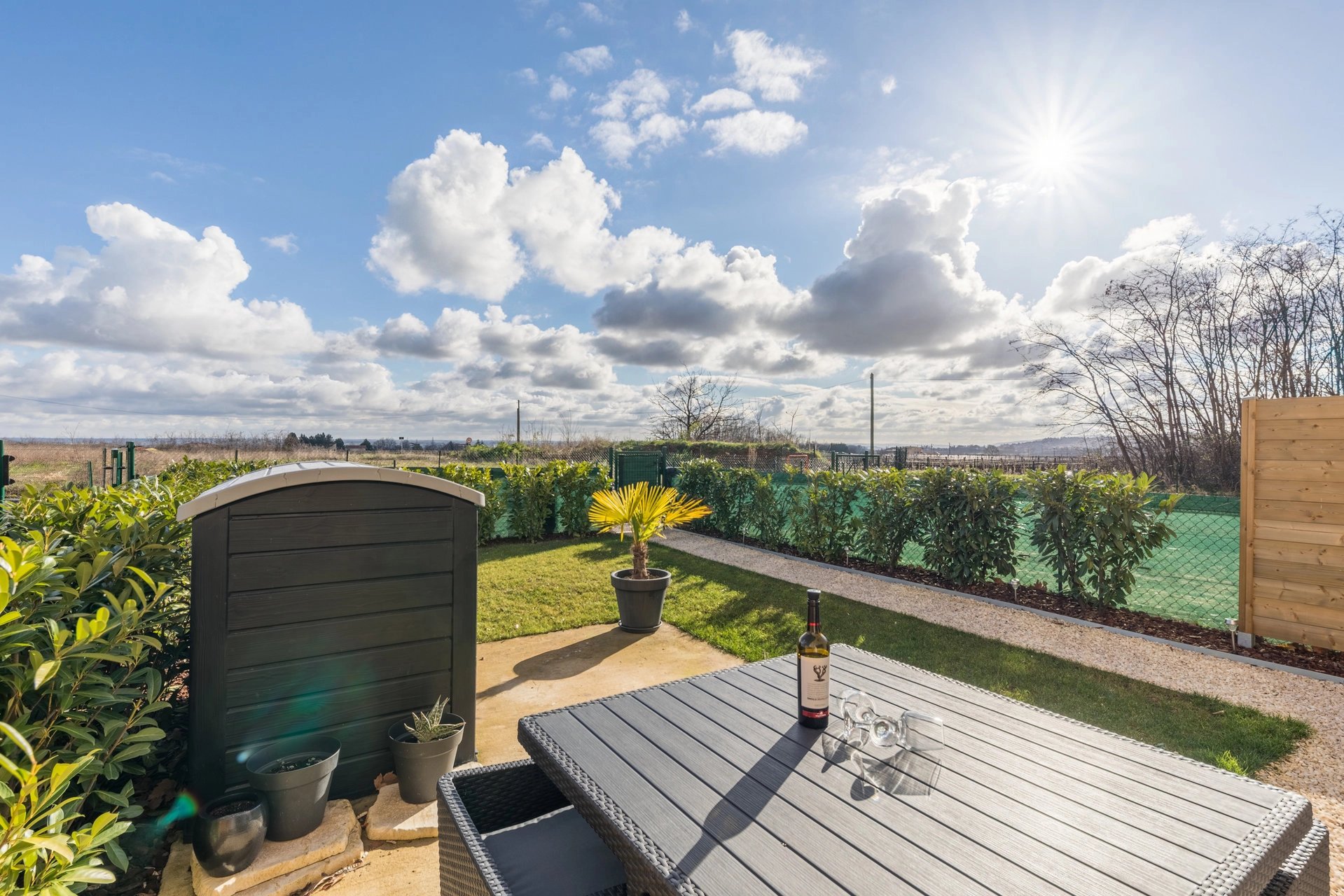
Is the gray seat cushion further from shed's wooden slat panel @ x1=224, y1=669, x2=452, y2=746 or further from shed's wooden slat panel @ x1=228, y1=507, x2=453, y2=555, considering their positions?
shed's wooden slat panel @ x1=228, y1=507, x2=453, y2=555

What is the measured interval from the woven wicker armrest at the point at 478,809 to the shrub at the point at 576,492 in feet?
24.2

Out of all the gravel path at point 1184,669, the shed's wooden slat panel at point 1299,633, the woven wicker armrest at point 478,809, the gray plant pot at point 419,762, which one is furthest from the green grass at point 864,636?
the woven wicker armrest at point 478,809

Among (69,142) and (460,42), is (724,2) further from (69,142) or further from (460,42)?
(69,142)

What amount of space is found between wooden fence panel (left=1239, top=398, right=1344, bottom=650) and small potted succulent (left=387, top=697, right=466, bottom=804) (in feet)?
17.4

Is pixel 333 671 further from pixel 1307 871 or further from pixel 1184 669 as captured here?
pixel 1184 669

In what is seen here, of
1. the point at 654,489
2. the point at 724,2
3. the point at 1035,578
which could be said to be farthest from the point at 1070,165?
the point at 654,489

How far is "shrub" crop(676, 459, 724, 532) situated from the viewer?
349 inches

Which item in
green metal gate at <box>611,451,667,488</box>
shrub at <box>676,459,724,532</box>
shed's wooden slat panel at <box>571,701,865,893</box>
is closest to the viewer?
shed's wooden slat panel at <box>571,701,865,893</box>

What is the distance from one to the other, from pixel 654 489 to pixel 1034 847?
3996 millimetres

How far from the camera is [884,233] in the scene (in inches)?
424

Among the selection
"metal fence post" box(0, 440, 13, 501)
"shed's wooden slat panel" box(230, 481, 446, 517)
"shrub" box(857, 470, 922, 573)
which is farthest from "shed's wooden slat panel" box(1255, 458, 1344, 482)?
"metal fence post" box(0, 440, 13, 501)

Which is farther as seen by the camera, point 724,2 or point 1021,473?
point 1021,473

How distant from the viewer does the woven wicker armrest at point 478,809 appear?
4.01 ft

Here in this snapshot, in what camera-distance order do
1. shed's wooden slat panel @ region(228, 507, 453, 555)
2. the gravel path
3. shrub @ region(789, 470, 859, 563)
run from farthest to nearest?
shrub @ region(789, 470, 859, 563), the gravel path, shed's wooden slat panel @ region(228, 507, 453, 555)
